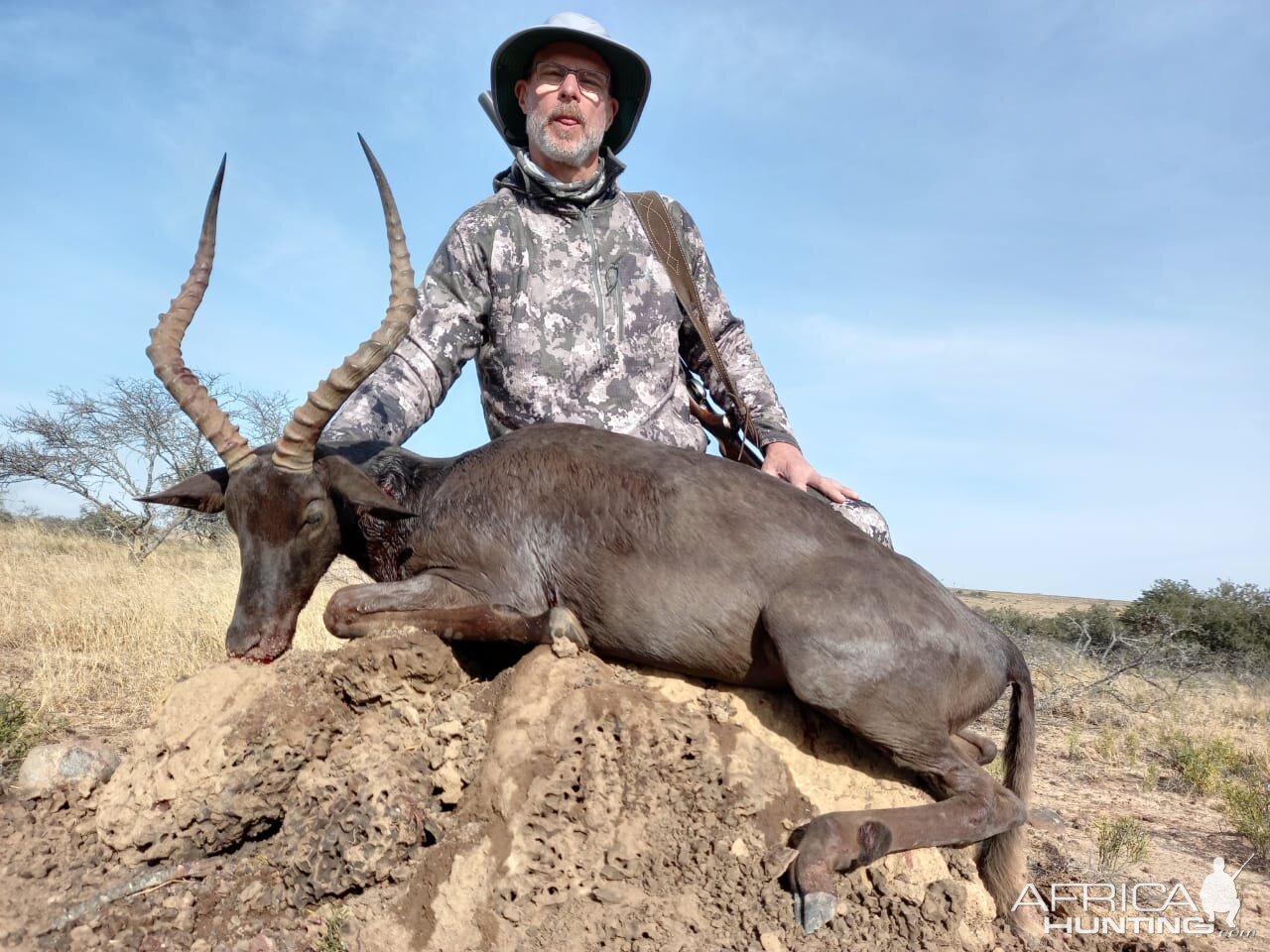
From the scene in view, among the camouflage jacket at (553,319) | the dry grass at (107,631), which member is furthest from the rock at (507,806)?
the dry grass at (107,631)

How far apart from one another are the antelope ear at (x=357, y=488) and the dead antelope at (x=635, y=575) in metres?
0.01

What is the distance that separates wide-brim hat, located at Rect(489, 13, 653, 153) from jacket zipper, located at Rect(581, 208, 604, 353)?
79 centimetres

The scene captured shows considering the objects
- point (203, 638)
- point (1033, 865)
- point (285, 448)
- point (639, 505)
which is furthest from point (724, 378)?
point (203, 638)

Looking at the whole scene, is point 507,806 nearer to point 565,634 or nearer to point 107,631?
point 565,634

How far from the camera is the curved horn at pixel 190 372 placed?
434cm

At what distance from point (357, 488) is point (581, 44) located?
3.51 m

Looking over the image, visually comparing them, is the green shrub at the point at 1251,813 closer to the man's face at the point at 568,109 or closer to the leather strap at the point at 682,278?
the leather strap at the point at 682,278

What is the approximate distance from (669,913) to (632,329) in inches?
139

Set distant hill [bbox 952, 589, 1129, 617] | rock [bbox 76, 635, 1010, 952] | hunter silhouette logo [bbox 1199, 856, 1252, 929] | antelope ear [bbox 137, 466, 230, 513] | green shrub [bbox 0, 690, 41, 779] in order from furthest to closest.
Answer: distant hill [bbox 952, 589, 1129, 617] → green shrub [bbox 0, 690, 41, 779] → hunter silhouette logo [bbox 1199, 856, 1252, 929] → antelope ear [bbox 137, 466, 230, 513] → rock [bbox 76, 635, 1010, 952]

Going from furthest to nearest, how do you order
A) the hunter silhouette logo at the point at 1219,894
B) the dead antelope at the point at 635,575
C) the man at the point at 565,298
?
1. the man at the point at 565,298
2. the hunter silhouette logo at the point at 1219,894
3. the dead antelope at the point at 635,575

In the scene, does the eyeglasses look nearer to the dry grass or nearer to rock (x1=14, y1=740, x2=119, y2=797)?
rock (x1=14, y1=740, x2=119, y2=797)

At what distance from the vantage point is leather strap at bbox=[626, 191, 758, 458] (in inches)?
243

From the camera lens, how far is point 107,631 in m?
9.52

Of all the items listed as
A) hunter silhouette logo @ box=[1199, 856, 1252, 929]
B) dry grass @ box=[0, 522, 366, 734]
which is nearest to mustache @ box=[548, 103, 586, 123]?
dry grass @ box=[0, 522, 366, 734]
